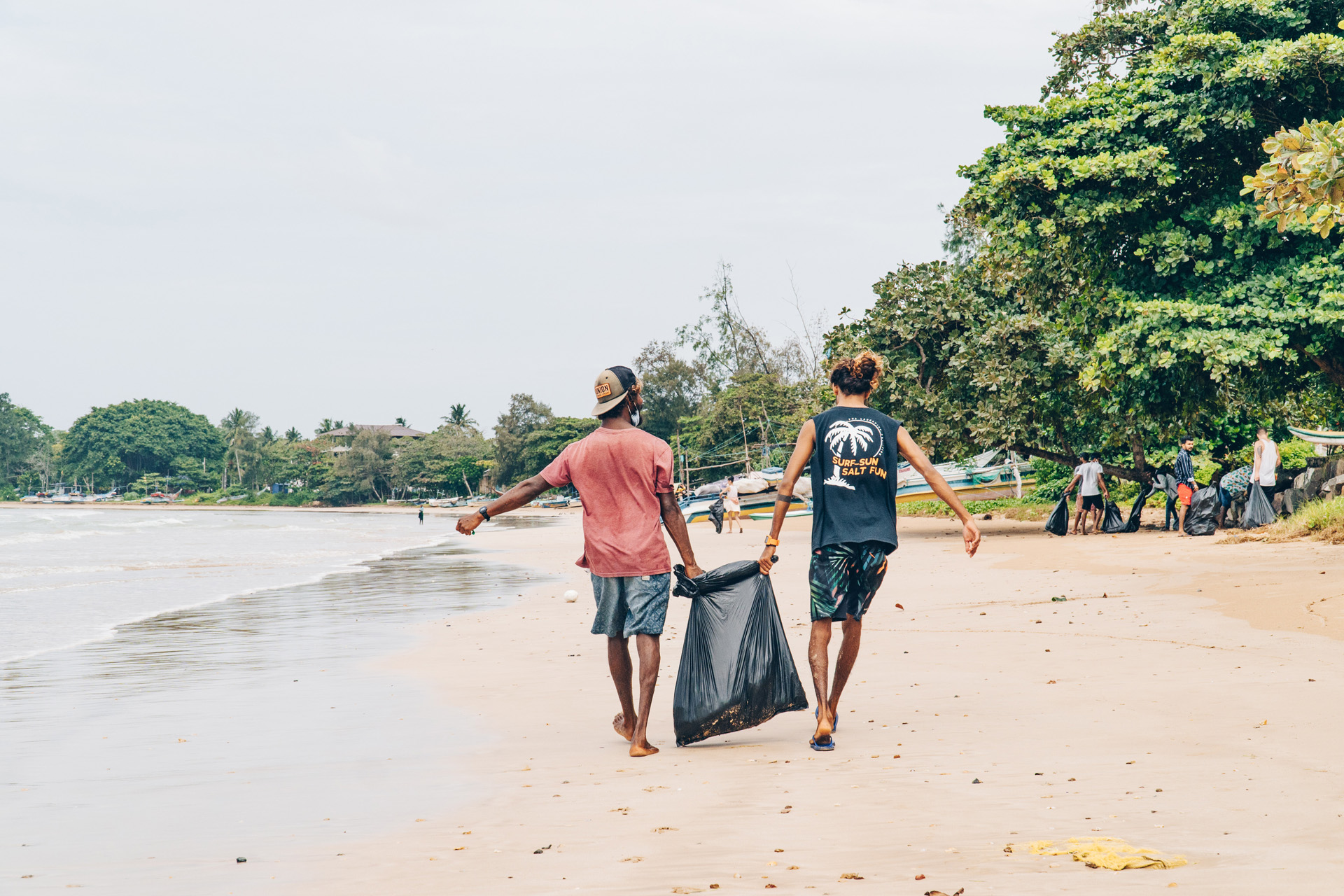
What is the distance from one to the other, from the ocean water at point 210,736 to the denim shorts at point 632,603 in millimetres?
970

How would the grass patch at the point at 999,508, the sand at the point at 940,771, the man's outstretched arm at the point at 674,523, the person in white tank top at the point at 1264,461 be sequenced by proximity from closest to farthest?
the sand at the point at 940,771
the man's outstretched arm at the point at 674,523
the person in white tank top at the point at 1264,461
the grass patch at the point at 999,508

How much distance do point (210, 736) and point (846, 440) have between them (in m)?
3.63

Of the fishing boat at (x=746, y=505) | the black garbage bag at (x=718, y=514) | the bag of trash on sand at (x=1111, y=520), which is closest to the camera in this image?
the bag of trash on sand at (x=1111, y=520)

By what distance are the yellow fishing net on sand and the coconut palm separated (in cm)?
214

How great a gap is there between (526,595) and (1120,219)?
374 inches

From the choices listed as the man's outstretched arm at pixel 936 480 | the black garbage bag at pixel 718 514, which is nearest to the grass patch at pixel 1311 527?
the man's outstretched arm at pixel 936 480

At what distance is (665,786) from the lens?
4.31 metres

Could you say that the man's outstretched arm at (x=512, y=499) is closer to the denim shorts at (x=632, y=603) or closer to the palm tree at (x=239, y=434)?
the denim shorts at (x=632, y=603)

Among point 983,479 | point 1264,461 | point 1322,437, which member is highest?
point 1322,437

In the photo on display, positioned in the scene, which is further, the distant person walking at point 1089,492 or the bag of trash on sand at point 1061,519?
the bag of trash on sand at point 1061,519

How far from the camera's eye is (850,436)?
5.07 metres

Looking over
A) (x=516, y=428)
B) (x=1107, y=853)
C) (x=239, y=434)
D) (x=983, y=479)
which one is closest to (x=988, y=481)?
(x=983, y=479)

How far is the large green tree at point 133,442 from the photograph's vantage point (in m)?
137

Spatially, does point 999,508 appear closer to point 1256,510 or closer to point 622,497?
point 1256,510
